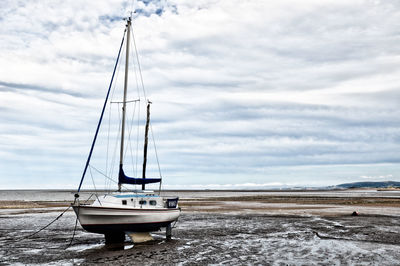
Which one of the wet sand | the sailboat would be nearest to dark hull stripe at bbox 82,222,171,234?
the sailboat

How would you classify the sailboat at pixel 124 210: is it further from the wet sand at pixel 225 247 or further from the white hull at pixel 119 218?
the wet sand at pixel 225 247

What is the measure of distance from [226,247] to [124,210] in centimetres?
624

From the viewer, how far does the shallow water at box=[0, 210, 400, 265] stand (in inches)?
709

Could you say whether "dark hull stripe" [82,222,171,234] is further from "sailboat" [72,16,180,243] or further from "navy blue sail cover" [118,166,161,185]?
"navy blue sail cover" [118,166,161,185]

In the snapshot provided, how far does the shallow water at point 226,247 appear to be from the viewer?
18016 mm

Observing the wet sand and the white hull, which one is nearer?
the wet sand

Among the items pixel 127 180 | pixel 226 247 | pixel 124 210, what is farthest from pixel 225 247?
pixel 127 180

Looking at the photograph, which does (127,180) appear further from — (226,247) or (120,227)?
(226,247)

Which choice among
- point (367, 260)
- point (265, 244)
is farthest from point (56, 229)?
point (367, 260)

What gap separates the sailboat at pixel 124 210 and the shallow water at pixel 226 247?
1108mm

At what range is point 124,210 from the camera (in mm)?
22031

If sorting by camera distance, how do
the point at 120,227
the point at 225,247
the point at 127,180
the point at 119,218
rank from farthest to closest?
the point at 127,180
the point at 120,227
the point at 119,218
the point at 225,247

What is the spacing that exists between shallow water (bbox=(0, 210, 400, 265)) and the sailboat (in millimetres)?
1108

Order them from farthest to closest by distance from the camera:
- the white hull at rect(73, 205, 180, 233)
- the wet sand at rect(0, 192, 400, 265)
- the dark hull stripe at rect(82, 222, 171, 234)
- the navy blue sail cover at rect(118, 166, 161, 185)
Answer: the navy blue sail cover at rect(118, 166, 161, 185)
the dark hull stripe at rect(82, 222, 171, 234)
the white hull at rect(73, 205, 180, 233)
the wet sand at rect(0, 192, 400, 265)
